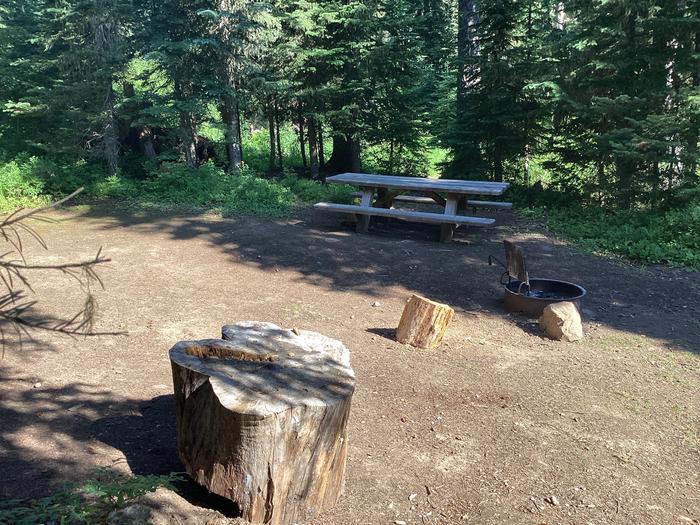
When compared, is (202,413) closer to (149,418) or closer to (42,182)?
(149,418)

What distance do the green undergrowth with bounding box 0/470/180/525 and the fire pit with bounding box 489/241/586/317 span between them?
4.53m

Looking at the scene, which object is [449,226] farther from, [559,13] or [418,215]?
[559,13]

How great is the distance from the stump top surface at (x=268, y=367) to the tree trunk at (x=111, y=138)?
11219 millimetres

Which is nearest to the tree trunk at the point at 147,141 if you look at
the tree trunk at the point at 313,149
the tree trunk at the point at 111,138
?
the tree trunk at the point at 111,138

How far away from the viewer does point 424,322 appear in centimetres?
552

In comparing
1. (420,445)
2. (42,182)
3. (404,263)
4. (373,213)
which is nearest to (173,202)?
(42,182)

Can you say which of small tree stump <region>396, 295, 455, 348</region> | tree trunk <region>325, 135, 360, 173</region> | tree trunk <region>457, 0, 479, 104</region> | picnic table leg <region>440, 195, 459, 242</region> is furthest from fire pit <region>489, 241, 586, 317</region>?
tree trunk <region>325, 135, 360, 173</region>

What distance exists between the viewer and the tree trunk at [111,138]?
43.4 ft

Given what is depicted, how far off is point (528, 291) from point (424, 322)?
1799mm

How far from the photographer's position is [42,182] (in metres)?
12.9

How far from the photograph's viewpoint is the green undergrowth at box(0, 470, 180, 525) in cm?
257

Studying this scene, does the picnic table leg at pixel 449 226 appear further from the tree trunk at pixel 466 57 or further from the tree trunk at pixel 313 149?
the tree trunk at pixel 313 149

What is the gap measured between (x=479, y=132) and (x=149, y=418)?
1190 cm

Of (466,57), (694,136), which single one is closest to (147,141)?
(466,57)
